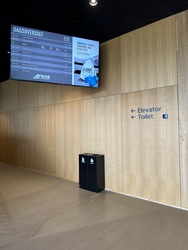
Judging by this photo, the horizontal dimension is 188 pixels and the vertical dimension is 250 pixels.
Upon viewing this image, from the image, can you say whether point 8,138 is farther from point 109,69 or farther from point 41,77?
point 109,69

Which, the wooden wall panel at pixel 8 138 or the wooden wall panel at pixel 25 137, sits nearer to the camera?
the wooden wall panel at pixel 25 137

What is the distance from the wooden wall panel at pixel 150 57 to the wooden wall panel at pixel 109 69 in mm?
148

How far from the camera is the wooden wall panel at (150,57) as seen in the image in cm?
404

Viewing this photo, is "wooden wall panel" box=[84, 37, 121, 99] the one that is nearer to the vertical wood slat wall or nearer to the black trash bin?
the vertical wood slat wall

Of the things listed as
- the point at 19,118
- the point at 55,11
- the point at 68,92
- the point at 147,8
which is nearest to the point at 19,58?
the point at 55,11

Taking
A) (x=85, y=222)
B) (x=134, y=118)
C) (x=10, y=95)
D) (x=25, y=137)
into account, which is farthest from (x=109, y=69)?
(x=10, y=95)

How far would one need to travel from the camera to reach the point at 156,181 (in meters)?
4.20

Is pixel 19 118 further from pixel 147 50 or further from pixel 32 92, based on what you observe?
pixel 147 50

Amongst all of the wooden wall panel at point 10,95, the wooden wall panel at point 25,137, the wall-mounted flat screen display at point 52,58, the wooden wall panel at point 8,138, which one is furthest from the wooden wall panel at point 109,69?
the wooden wall panel at point 8,138

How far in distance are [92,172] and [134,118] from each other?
66.5 inches

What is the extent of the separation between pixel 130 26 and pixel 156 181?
414 centimetres

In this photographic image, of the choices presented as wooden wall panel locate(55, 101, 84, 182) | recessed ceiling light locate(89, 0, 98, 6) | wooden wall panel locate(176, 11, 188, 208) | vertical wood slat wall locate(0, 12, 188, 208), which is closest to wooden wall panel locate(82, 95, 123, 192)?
vertical wood slat wall locate(0, 12, 188, 208)

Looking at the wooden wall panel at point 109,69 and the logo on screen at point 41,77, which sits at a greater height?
the wooden wall panel at point 109,69

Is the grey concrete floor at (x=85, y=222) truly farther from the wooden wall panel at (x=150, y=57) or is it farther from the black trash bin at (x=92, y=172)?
the wooden wall panel at (x=150, y=57)
